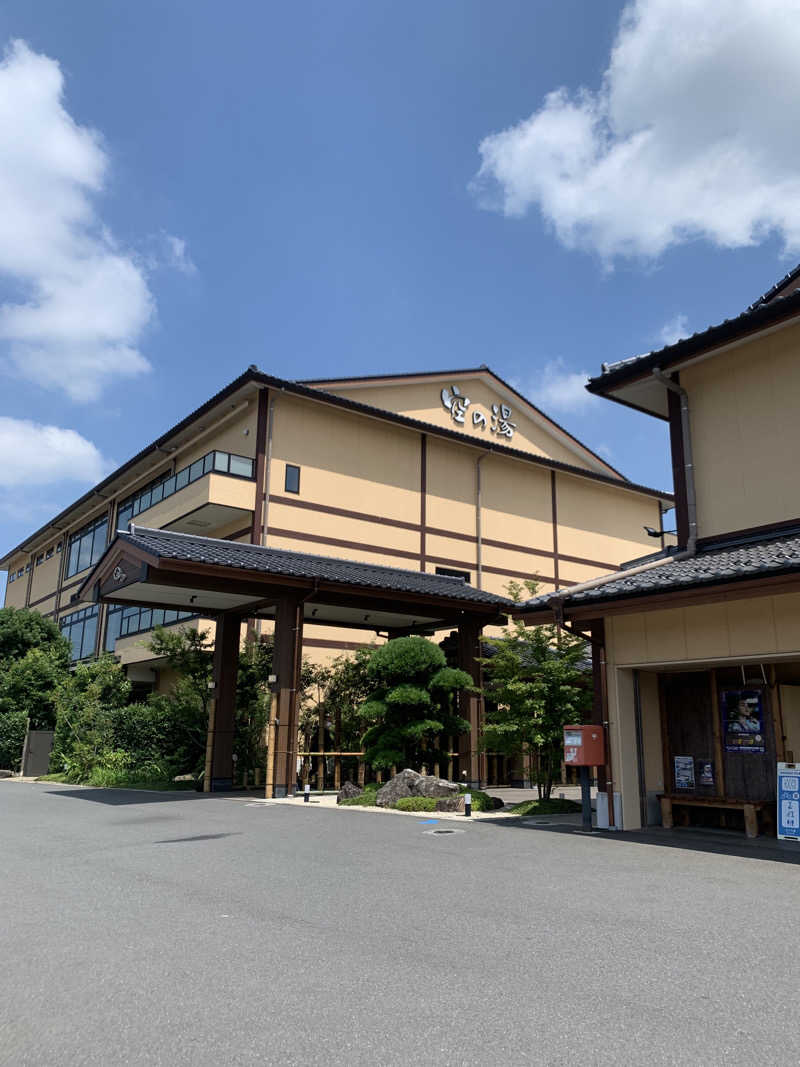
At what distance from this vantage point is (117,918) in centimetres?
610

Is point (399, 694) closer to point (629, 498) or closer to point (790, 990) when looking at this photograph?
point (790, 990)

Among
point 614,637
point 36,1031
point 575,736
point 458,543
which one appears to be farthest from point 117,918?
point 458,543

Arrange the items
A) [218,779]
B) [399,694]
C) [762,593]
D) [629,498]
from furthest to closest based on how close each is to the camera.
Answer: [629,498], [218,779], [399,694], [762,593]

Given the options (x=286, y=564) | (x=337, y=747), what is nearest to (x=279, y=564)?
(x=286, y=564)

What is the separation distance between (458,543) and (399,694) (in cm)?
1546

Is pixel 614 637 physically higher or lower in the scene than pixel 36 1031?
higher

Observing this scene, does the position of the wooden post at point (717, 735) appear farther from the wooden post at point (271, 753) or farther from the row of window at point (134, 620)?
the row of window at point (134, 620)

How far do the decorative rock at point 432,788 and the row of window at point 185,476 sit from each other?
1384 centimetres

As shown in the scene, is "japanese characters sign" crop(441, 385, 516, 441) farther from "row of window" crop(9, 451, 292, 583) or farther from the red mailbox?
the red mailbox

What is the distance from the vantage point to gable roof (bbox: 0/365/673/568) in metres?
26.5

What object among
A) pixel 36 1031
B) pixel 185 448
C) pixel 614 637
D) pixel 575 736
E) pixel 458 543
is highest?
pixel 185 448

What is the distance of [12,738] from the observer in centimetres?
2791

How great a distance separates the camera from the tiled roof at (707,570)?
973 cm

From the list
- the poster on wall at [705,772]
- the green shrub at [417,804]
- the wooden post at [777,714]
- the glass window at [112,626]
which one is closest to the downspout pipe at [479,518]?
the glass window at [112,626]
